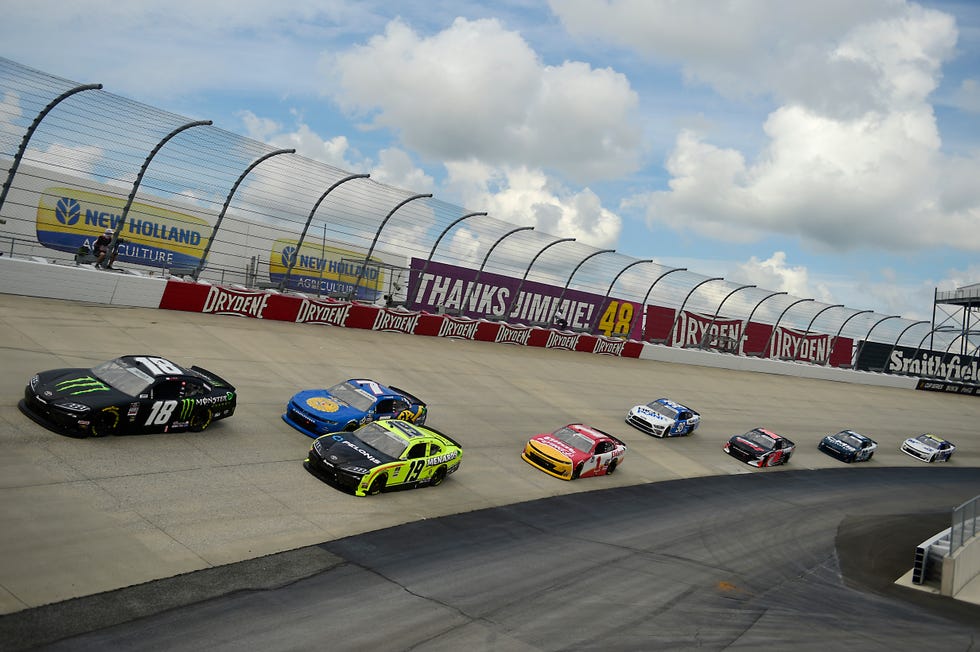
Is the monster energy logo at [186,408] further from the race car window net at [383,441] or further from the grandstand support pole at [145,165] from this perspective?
the grandstand support pole at [145,165]

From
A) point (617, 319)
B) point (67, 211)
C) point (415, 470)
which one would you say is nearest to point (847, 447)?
point (617, 319)

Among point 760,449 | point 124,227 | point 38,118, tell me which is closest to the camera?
point 38,118

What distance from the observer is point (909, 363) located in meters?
55.3

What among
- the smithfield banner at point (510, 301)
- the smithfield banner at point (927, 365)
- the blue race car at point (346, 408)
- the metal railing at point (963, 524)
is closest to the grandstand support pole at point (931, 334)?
the smithfield banner at point (927, 365)

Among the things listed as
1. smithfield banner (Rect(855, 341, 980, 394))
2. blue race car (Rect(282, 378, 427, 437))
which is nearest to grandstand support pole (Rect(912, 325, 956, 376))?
smithfield banner (Rect(855, 341, 980, 394))

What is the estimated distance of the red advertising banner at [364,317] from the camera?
22.0 meters

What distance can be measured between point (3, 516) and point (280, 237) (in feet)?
54.8

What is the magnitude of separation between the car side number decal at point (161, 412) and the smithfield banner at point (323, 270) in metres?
11.7

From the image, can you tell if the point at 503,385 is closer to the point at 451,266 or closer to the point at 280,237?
the point at 451,266

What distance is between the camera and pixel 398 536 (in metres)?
11.7

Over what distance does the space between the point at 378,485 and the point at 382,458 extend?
0.50 m

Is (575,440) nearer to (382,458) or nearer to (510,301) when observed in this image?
(382,458)

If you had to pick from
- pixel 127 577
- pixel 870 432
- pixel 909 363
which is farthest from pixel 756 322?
pixel 127 577

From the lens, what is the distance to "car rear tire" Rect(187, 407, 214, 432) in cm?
1358
